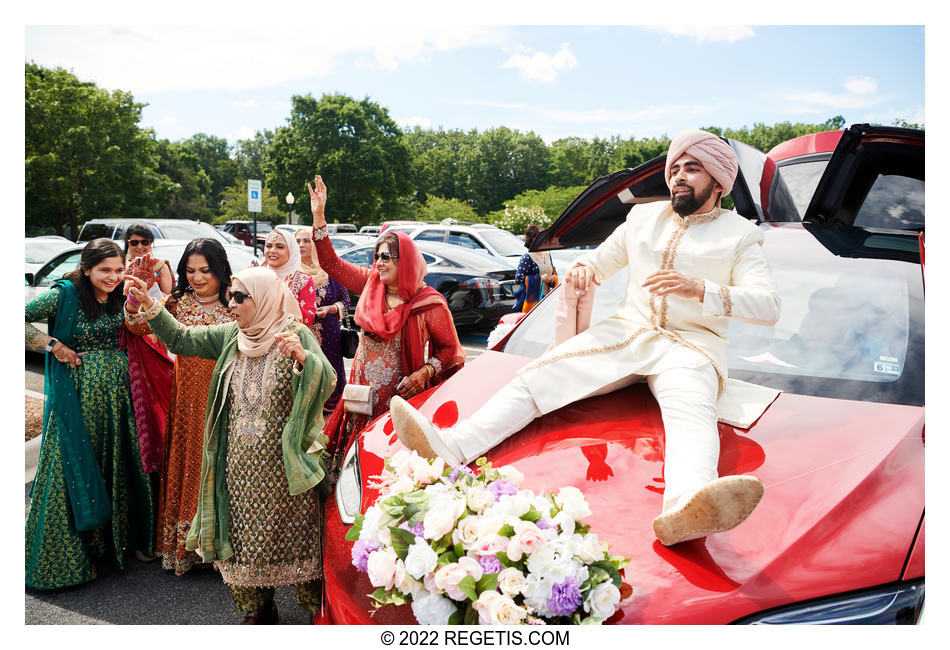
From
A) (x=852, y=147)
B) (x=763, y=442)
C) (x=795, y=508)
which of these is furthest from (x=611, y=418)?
(x=852, y=147)

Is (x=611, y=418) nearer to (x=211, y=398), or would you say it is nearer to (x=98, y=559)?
(x=211, y=398)

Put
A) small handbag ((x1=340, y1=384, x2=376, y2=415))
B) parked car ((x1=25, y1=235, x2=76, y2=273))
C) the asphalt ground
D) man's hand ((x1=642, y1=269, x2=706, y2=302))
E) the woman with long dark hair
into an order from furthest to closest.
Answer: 1. parked car ((x1=25, y1=235, x2=76, y2=273))
2. the woman with long dark hair
3. small handbag ((x1=340, y1=384, x2=376, y2=415))
4. the asphalt ground
5. man's hand ((x1=642, y1=269, x2=706, y2=302))

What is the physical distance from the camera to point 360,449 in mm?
2891

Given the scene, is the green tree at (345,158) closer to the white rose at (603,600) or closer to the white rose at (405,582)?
the white rose at (405,582)

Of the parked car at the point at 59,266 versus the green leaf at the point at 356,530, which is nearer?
the green leaf at the point at 356,530

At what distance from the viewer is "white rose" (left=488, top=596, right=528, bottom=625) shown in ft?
5.73

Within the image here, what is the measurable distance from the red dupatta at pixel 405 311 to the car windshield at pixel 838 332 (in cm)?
163

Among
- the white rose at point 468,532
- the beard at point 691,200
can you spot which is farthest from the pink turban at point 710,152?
the white rose at point 468,532

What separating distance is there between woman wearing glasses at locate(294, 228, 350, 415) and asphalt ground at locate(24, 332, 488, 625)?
5.39ft

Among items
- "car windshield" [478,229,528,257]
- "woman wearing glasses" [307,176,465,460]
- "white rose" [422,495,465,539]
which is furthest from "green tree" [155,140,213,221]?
"white rose" [422,495,465,539]

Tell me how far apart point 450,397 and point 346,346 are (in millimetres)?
1783

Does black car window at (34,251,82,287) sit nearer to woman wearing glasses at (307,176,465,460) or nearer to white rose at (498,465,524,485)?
woman wearing glasses at (307,176,465,460)

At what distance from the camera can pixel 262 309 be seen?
302 centimetres

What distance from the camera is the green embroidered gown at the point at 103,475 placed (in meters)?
3.54
